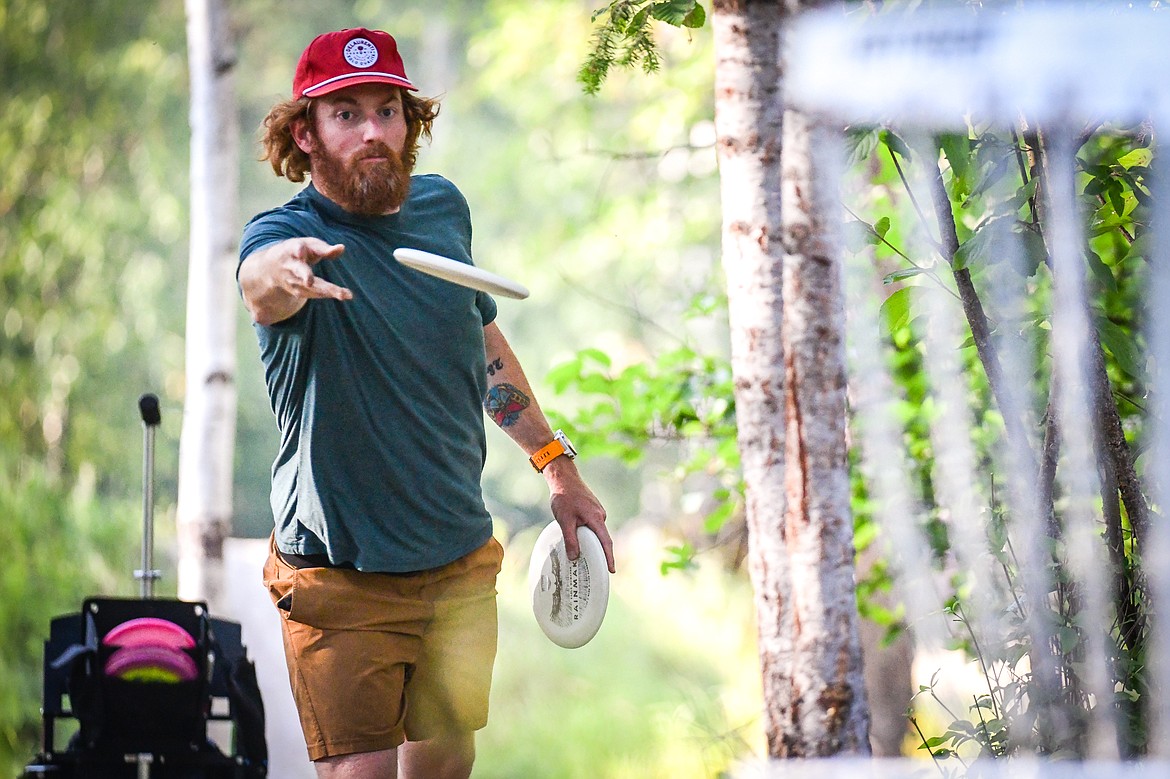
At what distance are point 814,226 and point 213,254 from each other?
2.39m

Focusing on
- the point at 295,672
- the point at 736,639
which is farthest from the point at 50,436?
the point at 295,672

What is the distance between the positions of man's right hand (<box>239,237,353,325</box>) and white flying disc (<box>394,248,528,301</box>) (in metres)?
0.10

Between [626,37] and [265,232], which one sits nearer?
[265,232]

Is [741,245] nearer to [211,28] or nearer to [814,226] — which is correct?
[814,226]

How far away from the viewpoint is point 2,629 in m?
4.16

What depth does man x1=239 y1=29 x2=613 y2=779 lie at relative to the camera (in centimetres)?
182

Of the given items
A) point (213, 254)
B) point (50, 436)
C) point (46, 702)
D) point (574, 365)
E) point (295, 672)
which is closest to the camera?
point (295, 672)

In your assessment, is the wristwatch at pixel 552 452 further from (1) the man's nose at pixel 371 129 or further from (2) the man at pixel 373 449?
(1) the man's nose at pixel 371 129

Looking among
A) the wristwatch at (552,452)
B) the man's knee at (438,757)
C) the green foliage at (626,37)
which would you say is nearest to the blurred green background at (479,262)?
the green foliage at (626,37)

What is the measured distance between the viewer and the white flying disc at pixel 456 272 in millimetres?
1595

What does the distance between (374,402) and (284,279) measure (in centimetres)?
38

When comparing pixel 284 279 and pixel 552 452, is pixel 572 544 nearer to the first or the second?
pixel 552 452

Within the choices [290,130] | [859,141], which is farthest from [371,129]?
[859,141]

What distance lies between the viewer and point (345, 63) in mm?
1854
